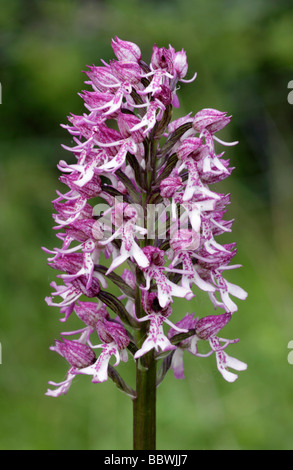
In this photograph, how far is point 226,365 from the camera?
1.50 metres

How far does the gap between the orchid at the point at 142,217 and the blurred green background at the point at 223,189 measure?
117cm

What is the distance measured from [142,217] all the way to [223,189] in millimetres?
2989

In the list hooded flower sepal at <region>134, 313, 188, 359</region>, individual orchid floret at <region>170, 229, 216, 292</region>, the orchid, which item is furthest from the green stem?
individual orchid floret at <region>170, 229, 216, 292</region>

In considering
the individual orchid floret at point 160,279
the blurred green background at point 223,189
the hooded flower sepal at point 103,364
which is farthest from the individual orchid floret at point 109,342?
the blurred green background at point 223,189

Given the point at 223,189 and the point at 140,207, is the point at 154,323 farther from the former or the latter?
the point at 223,189

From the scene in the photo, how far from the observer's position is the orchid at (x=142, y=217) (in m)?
1.39

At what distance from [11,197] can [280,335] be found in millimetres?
2094

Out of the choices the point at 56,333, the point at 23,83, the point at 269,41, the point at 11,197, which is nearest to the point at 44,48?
the point at 23,83

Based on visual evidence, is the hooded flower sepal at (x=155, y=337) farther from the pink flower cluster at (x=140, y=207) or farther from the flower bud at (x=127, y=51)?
the flower bud at (x=127, y=51)

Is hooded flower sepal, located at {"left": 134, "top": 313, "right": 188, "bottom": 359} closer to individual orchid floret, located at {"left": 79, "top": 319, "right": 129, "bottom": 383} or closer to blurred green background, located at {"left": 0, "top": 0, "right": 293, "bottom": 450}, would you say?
individual orchid floret, located at {"left": 79, "top": 319, "right": 129, "bottom": 383}

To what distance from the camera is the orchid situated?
1391 millimetres

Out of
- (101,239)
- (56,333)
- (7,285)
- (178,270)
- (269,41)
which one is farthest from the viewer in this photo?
(269,41)

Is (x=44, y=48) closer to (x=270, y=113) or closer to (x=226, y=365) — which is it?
(x=270, y=113)
